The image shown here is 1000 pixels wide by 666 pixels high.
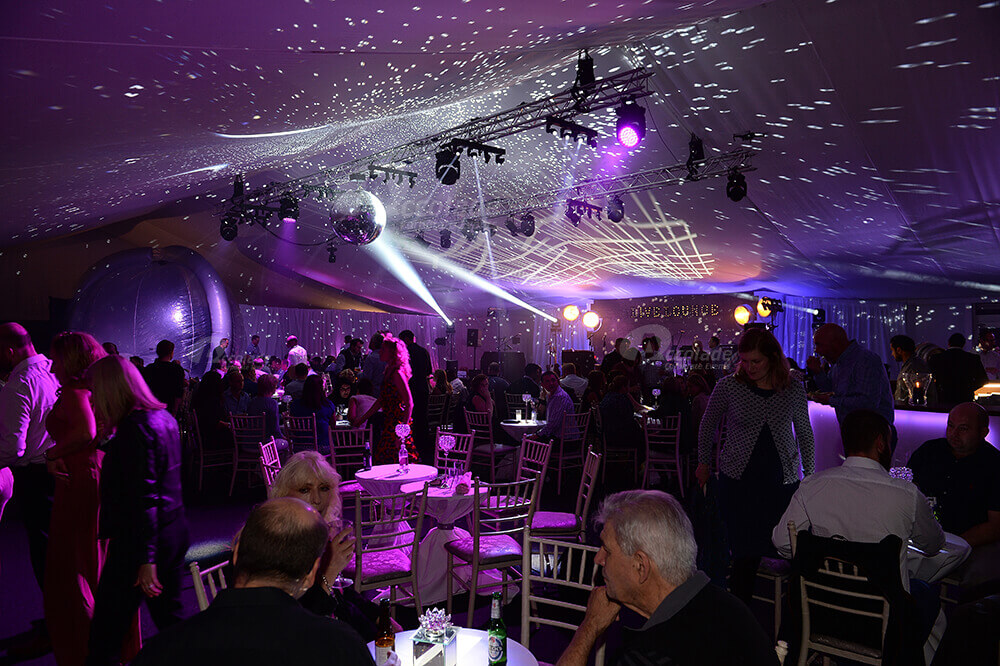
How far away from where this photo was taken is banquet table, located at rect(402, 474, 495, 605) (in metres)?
3.99

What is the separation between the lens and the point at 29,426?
301 cm

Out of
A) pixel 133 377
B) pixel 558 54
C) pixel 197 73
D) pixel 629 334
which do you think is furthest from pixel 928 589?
pixel 629 334

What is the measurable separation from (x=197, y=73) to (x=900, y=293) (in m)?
13.4

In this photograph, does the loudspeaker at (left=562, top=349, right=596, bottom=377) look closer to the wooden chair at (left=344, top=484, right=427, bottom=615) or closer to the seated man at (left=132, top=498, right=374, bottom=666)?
the wooden chair at (left=344, top=484, right=427, bottom=615)

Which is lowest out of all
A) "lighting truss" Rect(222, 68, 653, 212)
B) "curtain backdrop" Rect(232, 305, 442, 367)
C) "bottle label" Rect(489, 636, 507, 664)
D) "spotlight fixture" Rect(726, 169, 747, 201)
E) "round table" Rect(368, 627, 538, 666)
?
"round table" Rect(368, 627, 538, 666)

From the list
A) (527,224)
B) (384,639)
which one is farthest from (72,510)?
(527,224)

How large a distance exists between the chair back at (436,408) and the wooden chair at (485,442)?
1.23m

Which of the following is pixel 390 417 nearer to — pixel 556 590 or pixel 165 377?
pixel 556 590

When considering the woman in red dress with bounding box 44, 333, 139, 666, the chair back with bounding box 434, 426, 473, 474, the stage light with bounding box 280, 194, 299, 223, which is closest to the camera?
the woman in red dress with bounding box 44, 333, 139, 666

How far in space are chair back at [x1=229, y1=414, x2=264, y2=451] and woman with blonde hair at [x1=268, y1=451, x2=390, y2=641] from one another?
4270 mm

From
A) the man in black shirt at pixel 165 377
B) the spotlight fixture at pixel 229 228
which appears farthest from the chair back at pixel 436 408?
the spotlight fixture at pixel 229 228

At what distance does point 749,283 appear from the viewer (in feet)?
44.8

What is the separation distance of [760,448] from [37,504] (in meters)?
3.65

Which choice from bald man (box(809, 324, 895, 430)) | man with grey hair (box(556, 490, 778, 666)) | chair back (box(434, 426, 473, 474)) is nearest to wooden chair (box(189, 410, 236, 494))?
chair back (box(434, 426, 473, 474))
